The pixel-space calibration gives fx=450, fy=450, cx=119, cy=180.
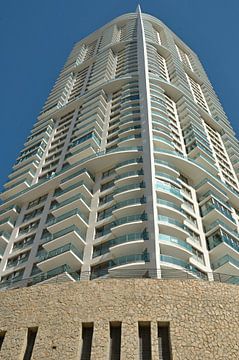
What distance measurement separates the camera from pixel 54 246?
34.2 m

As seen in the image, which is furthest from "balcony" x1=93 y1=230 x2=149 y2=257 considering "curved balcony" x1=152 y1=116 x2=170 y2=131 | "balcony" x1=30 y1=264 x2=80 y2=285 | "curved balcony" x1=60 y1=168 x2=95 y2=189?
"curved balcony" x1=152 y1=116 x2=170 y2=131

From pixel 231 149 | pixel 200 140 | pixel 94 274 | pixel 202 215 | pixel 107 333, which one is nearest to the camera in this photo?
pixel 107 333

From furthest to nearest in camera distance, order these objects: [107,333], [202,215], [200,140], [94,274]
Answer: [200,140] < [202,215] < [94,274] < [107,333]

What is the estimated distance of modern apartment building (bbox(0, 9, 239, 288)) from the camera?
31.6 metres

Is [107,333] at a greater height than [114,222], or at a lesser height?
lesser

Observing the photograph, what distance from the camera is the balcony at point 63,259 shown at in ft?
105

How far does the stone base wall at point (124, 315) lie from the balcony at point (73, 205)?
531 inches

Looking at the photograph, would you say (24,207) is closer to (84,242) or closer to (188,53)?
(84,242)

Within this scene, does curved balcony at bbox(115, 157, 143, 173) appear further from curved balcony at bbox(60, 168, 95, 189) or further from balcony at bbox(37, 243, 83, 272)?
balcony at bbox(37, 243, 83, 272)

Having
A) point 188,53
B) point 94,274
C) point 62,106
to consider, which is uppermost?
point 188,53

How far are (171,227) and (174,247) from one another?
1974 mm

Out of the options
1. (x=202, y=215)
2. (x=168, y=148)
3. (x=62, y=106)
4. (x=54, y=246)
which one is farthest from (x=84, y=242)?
(x=62, y=106)

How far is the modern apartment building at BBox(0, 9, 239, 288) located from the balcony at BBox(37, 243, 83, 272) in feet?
0.24

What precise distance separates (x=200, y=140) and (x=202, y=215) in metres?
13.3
